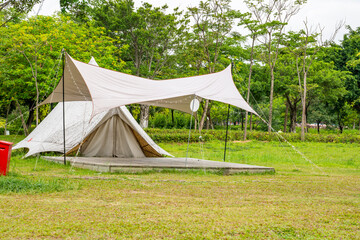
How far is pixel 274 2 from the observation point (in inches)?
1131

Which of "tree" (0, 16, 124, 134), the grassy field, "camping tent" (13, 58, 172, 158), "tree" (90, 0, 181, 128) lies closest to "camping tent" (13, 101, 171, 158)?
"camping tent" (13, 58, 172, 158)

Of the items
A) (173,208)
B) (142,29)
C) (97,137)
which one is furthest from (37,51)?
(173,208)

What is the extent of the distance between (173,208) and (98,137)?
7.73m

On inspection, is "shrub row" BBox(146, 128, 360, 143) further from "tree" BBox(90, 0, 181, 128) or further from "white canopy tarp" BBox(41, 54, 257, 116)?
"white canopy tarp" BBox(41, 54, 257, 116)

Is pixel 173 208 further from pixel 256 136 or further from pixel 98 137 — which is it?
pixel 256 136

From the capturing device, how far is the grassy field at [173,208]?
13.7 feet

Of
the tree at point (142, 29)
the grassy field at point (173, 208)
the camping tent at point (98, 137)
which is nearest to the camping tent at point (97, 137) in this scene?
the camping tent at point (98, 137)

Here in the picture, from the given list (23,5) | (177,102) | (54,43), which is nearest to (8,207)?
(23,5)

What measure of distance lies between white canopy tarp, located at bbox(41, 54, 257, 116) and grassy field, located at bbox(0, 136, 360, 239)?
202 cm

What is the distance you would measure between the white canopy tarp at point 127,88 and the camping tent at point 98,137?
0.99 metres

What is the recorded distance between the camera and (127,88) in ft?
34.7

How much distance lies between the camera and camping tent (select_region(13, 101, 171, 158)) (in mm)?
12430

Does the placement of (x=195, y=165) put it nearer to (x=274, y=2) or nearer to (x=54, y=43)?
(x=54, y=43)

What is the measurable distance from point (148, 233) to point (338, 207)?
126 inches
